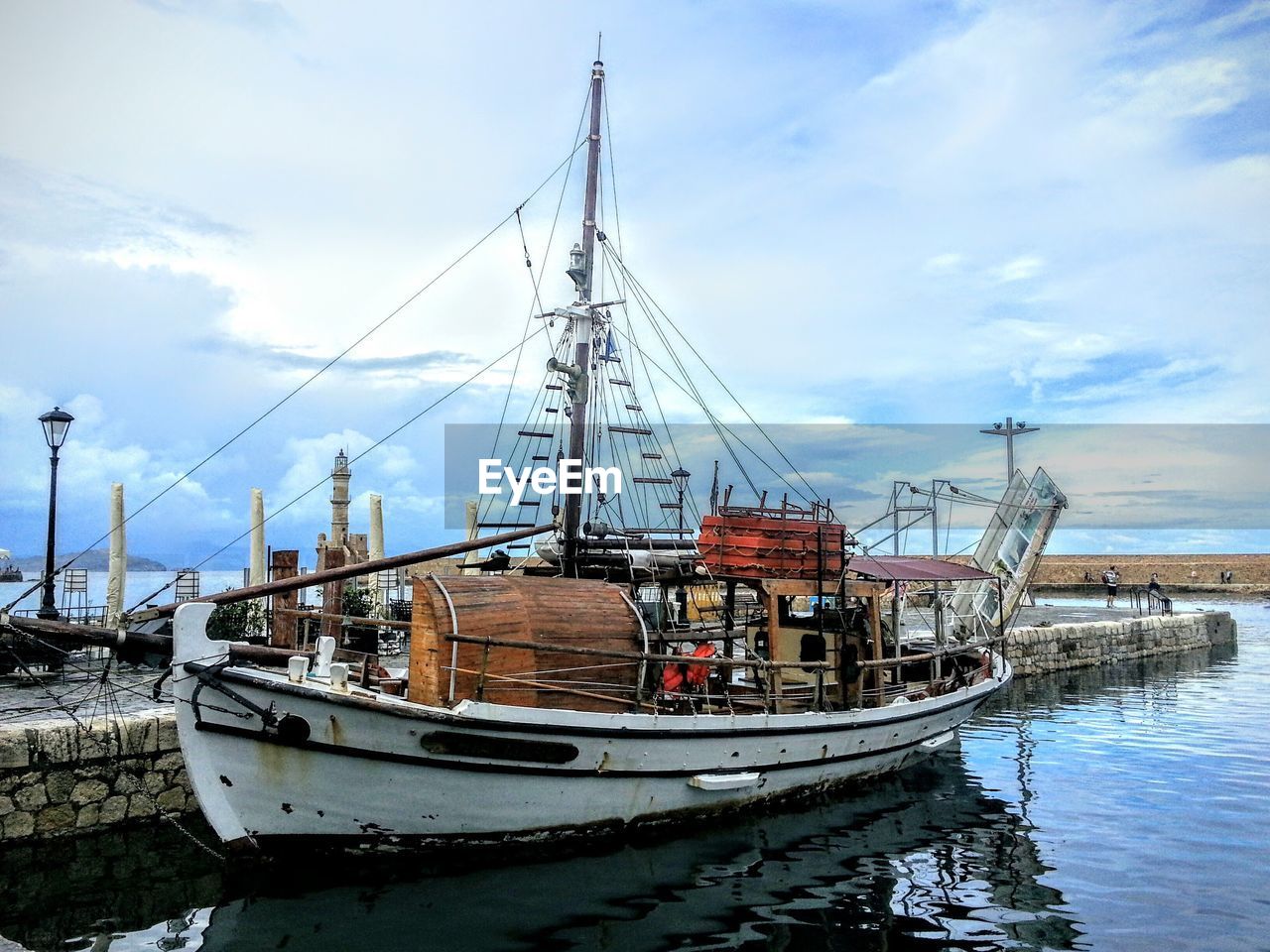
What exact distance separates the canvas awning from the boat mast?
16.3 feet

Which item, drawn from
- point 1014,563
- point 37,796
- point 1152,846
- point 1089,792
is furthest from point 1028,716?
point 37,796

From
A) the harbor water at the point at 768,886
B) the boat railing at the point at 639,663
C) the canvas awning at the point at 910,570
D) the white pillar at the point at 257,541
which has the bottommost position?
the harbor water at the point at 768,886

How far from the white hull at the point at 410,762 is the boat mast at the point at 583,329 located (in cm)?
488

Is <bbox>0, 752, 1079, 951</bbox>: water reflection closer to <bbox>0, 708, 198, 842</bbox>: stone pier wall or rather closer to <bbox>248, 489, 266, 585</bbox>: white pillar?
<bbox>0, 708, 198, 842</bbox>: stone pier wall

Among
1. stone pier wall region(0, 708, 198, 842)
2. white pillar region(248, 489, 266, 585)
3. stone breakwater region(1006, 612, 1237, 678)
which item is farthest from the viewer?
stone breakwater region(1006, 612, 1237, 678)

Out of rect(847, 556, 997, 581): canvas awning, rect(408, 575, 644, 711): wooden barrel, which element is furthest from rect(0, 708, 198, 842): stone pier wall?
rect(847, 556, 997, 581): canvas awning

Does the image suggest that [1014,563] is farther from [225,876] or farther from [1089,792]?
[225,876]

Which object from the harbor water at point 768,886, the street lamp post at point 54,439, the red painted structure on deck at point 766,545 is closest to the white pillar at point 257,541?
the street lamp post at point 54,439

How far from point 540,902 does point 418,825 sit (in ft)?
5.83

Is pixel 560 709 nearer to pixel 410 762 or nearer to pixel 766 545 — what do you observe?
pixel 410 762

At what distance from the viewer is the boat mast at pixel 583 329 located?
15500 mm

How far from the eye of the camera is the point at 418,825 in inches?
399

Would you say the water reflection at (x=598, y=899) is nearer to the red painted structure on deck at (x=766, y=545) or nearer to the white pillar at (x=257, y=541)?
the red painted structure on deck at (x=766, y=545)

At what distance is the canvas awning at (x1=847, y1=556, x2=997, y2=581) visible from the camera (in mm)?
15023
